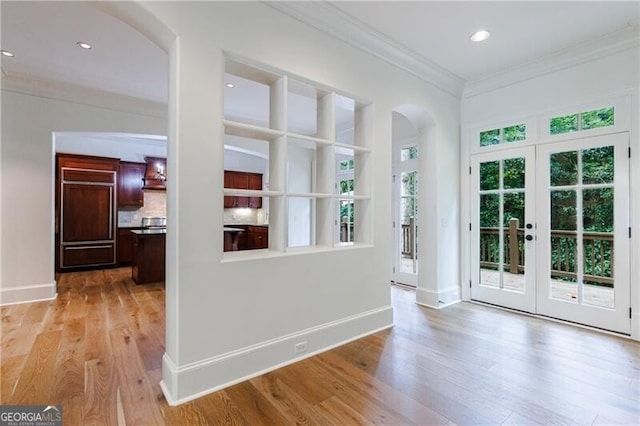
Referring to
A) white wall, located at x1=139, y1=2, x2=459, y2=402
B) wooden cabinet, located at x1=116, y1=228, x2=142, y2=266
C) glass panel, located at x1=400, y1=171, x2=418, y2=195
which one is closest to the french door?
glass panel, located at x1=400, y1=171, x2=418, y2=195

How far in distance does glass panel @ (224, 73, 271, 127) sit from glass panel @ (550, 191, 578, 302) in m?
3.56

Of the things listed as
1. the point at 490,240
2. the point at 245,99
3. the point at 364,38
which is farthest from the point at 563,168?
the point at 245,99

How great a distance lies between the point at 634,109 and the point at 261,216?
7586 millimetres

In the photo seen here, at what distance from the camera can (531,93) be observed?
357cm

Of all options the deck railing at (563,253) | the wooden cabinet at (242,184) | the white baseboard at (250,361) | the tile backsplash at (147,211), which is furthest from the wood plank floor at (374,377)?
the wooden cabinet at (242,184)

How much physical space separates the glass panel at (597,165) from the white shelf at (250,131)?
10.6ft

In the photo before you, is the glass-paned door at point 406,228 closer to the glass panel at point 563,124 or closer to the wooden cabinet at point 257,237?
the glass panel at point 563,124

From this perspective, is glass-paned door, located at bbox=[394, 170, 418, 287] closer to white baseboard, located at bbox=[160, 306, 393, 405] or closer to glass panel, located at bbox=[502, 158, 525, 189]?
glass panel, located at bbox=[502, 158, 525, 189]

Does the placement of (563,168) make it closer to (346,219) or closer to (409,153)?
(409,153)

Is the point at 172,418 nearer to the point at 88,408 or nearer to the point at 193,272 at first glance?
the point at 88,408

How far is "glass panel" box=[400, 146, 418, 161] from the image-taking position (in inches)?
197

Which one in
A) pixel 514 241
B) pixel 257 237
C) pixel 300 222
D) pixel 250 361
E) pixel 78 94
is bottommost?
pixel 250 361

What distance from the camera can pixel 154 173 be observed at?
708cm

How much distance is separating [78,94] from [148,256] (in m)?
2.59
